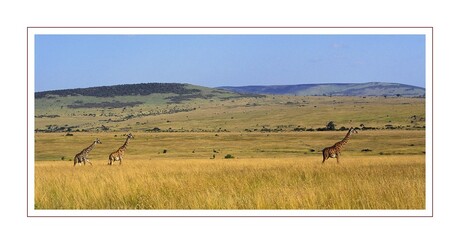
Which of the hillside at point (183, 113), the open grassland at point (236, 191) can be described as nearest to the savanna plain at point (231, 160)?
the open grassland at point (236, 191)

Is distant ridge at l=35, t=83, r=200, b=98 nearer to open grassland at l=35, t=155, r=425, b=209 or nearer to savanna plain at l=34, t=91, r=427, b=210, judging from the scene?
savanna plain at l=34, t=91, r=427, b=210

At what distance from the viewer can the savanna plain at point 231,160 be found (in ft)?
35.8

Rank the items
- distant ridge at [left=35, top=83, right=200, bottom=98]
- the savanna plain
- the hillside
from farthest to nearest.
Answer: distant ridge at [left=35, top=83, right=200, bottom=98]
the hillside
the savanna plain

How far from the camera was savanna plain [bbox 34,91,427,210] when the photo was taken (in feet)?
35.8

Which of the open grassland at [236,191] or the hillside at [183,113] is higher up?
the hillside at [183,113]

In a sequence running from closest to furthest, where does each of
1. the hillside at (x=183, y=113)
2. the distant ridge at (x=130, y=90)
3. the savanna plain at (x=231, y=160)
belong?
the savanna plain at (x=231, y=160), the hillside at (x=183, y=113), the distant ridge at (x=130, y=90)

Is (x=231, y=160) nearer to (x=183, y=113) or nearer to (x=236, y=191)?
(x=236, y=191)

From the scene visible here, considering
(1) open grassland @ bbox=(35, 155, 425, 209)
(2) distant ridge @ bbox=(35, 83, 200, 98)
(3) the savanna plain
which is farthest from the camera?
(2) distant ridge @ bbox=(35, 83, 200, 98)

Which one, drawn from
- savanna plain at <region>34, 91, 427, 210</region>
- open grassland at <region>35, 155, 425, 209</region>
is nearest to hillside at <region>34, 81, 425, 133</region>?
savanna plain at <region>34, 91, 427, 210</region>

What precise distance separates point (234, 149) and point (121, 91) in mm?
42878

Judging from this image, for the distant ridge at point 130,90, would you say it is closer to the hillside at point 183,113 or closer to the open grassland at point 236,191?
the hillside at point 183,113

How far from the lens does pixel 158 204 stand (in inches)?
430

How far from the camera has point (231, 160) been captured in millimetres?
24234

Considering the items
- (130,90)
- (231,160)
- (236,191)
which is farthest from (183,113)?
(236,191)
